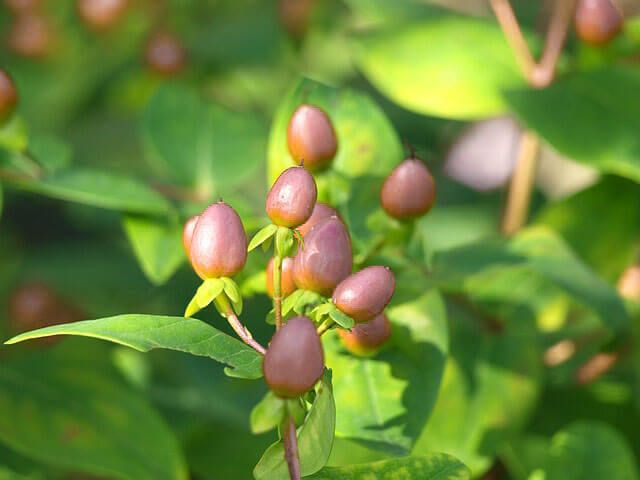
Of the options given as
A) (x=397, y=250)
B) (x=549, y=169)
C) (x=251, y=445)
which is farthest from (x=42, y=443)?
(x=549, y=169)

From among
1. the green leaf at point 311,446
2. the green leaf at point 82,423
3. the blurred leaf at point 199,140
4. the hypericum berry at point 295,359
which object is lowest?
the green leaf at point 82,423

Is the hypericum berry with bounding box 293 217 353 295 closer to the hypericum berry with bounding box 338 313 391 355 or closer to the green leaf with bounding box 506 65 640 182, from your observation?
the hypericum berry with bounding box 338 313 391 355

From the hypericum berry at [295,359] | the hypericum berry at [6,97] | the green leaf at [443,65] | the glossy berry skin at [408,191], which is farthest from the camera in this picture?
the green leaf at [443,65]

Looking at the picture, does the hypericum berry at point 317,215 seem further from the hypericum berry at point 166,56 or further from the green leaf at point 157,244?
the hypericum berry at point 166,56

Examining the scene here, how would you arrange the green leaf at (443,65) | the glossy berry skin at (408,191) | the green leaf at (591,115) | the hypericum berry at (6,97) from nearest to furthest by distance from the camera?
1. the glossy berry skin at (408,191)
2. the hypericum berry at (6,97)
3. the green leaf at (591,115)
4. the green leaf at (443,65)

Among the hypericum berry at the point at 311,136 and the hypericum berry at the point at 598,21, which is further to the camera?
the hypericum berry at the point at 598,21

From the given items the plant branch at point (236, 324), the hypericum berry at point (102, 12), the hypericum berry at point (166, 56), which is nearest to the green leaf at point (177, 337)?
the plant branch at point (236, 324)

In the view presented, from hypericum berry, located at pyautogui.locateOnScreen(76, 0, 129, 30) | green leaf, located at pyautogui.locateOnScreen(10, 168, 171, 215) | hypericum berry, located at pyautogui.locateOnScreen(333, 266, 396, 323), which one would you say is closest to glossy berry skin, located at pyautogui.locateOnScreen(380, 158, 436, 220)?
hypericum berry, located at pyautogui.locateOnScreen(333, 266, 396, 323)
